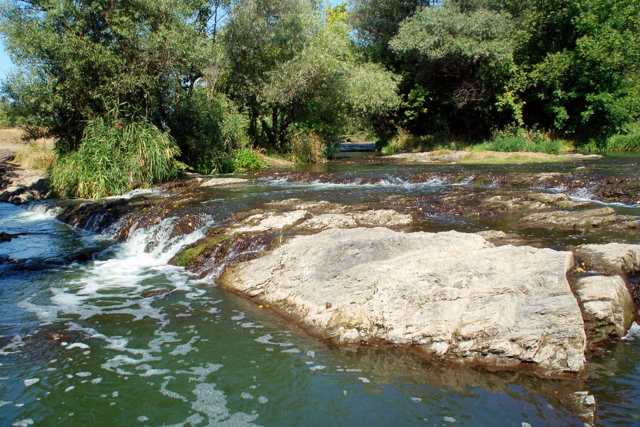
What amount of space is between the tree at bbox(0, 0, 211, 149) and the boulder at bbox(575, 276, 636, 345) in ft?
54.8

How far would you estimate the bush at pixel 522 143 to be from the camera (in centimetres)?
2944

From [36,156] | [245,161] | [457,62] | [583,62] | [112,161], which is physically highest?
[457,62]

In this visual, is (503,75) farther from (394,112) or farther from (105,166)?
(105,166)

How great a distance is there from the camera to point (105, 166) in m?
19.1

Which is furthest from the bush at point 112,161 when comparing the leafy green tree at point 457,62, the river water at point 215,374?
the leafy green tree at point 457,62

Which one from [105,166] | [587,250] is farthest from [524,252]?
[105,166]

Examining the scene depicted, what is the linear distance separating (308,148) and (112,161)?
40.5 ft

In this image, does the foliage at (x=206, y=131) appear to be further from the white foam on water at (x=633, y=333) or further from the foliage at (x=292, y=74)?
the white foam on water at (x=633, y=333)

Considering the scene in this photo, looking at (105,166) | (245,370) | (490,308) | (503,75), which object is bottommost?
(245,370)

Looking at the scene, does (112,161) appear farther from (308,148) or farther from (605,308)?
(605,308)

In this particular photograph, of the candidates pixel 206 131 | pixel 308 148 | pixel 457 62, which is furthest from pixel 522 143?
pixel 206 131

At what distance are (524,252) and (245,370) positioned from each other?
4264 mm

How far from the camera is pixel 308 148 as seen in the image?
29.2 meters

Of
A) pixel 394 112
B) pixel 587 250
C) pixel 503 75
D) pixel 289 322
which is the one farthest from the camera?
pixel 394 112
